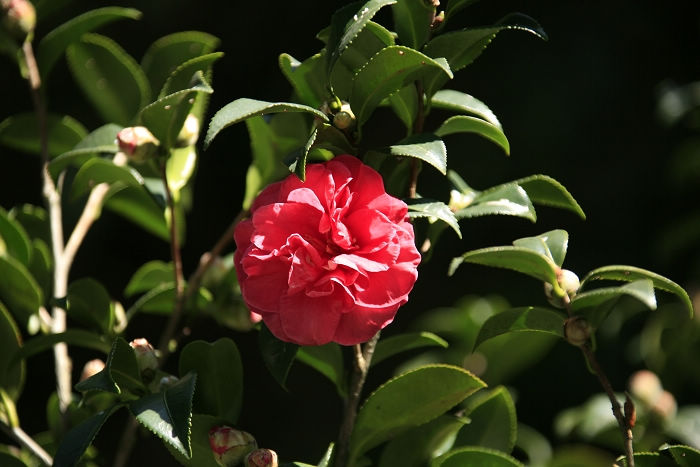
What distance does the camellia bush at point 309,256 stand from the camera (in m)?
0.72

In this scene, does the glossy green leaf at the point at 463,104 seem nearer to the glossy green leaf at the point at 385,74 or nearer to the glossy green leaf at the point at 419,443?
the glossy green leaf at the point at 385,74

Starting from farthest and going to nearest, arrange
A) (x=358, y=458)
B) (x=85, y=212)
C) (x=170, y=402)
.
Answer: (x=85, y=212) → (x=358, y=458) → (x=170, y=402)

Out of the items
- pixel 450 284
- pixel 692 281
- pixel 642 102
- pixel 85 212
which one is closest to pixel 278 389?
pixel 450 284

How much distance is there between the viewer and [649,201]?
2.43m

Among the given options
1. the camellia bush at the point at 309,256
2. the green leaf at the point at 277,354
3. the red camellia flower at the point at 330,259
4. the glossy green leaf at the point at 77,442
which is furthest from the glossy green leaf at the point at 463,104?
the glossy green leaf at the point at 77,442

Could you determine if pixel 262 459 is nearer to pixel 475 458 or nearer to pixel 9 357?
pixel 475 458

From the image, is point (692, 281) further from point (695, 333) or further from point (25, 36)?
point (25, 36)

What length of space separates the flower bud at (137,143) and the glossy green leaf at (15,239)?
22cm

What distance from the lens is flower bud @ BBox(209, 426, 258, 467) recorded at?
2.50 ft

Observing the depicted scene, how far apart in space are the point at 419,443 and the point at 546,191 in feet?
0.83

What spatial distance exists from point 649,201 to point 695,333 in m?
1.06

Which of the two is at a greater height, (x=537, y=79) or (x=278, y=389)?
(x=537, y=79)

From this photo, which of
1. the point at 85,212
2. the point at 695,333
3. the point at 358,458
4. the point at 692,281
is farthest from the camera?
the point at 692,281

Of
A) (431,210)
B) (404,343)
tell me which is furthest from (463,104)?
(404,343)
